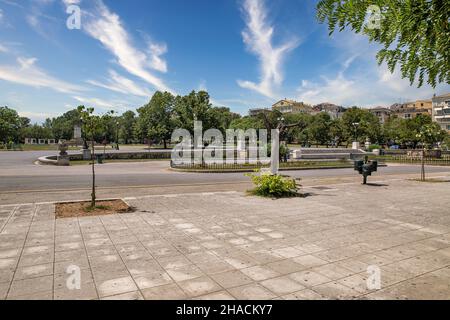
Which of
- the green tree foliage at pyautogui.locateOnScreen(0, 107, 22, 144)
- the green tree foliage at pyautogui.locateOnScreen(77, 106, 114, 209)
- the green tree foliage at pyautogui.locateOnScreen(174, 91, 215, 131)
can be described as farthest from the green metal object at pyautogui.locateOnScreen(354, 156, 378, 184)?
the green tree foliage at pyautogui.locateOnScreen(0, 107, 22, 144)

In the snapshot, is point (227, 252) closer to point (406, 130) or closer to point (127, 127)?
point (406, 130)

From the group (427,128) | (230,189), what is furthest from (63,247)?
(427,128)

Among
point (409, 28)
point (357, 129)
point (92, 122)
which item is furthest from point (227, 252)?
point (357, 129)

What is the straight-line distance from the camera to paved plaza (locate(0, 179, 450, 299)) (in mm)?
4359

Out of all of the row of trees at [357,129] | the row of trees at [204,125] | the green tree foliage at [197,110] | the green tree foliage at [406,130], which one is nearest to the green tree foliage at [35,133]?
the row of trees at [204,125]

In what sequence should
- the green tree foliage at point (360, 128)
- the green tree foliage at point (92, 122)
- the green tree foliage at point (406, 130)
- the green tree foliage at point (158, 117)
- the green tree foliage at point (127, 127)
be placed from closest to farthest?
the green tree foliage at point (92, 122), the green tree foliage at point (158, 117), the green tree foliage at point (406, 130), the green tree foliage at point (360, 128), the green tree foliage at point (127, 127)

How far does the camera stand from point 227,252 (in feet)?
19.4

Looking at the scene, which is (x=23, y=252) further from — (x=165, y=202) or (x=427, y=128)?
(x=427, y=128)

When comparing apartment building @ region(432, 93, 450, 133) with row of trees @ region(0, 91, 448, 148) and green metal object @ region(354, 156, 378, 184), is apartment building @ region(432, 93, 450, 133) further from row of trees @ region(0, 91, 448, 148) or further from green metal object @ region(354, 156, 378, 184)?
green metal object @ region(354, 156, 378, 184)

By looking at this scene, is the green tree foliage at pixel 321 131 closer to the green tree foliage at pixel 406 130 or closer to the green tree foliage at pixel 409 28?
the green tree foliage at pixel 406 130

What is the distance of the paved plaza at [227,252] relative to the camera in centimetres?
436

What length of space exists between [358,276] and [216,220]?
436 centimetres

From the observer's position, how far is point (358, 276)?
4832 millimetres
